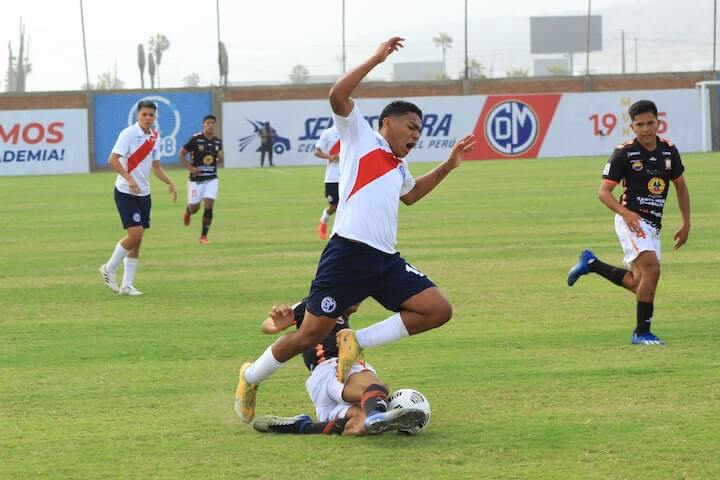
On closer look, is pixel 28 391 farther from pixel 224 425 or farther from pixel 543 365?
pixel 543 365

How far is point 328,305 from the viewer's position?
776 cm

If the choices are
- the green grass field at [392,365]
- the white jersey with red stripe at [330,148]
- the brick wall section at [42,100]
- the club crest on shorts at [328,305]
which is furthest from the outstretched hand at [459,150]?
the brick wall section at [42,100]

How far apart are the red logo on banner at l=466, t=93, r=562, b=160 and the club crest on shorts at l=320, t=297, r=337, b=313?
4348 cm

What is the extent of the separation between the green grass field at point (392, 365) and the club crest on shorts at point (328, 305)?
76 centimetres

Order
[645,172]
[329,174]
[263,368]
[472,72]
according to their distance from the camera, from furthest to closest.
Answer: [472,72] < [329,174] < [645,172] < [263,368]

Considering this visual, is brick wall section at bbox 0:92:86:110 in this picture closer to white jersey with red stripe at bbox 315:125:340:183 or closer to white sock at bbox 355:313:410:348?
white jersey with red stripe at bbox 315:125:340:183

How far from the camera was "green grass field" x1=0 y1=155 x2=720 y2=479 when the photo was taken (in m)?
7.13

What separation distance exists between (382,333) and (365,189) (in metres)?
0.89

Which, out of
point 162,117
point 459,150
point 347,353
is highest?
point 162,117

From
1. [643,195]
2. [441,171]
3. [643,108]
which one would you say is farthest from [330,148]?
[441,171]

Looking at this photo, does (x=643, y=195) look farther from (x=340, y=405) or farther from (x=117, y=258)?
(x=117, y=258)

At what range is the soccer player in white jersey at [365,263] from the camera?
307 inches

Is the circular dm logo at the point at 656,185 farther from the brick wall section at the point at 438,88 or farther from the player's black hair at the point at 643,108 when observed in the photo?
the brick wall section at the point at 438,88

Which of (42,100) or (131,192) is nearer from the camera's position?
(131,192)
